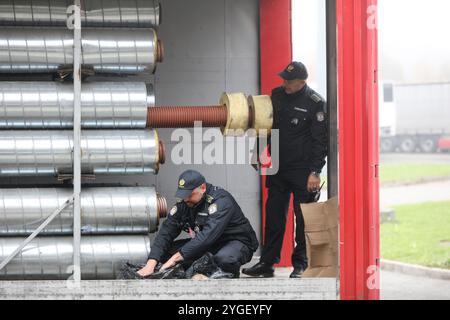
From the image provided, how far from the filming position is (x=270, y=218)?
26.7ft

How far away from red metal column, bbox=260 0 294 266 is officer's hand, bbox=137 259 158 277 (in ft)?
6.95

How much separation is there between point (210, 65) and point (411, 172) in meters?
20.9

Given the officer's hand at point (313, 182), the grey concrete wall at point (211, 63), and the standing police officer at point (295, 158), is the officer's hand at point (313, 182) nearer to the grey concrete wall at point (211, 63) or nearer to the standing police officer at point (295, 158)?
the standing police officer at point (295, 158)

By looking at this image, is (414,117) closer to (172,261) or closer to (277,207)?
(277,207)

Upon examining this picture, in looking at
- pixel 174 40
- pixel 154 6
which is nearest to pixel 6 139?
pixel 154 6

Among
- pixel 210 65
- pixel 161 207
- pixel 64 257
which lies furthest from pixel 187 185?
pixel 210 65

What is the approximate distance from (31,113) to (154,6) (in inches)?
54.9

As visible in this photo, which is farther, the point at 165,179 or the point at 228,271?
the point at 165,179

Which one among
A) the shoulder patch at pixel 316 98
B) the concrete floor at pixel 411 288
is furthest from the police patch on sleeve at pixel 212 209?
the concrete floor at pixel 411 288

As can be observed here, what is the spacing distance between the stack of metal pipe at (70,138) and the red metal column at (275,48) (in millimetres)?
1688

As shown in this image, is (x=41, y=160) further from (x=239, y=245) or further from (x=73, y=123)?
(x=239, y=245)

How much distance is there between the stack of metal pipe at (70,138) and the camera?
7.18m
